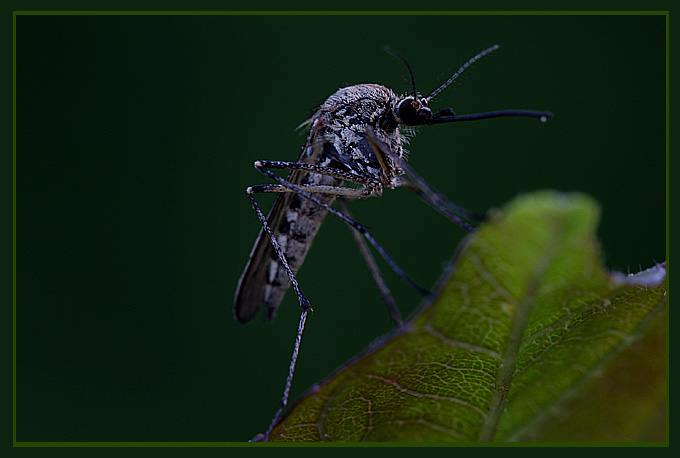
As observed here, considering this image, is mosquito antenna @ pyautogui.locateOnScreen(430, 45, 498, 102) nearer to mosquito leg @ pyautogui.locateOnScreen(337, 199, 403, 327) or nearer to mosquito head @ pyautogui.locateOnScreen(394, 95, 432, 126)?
mosquito head @ pyautogui.locateOnScreen(394, 95, 432, 126)

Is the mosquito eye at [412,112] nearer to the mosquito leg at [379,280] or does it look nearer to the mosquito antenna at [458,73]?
the mosquito antenna at [458,73]

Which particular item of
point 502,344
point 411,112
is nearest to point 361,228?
point 411,112

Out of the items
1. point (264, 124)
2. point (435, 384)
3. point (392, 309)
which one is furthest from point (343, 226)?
point (435, 384)

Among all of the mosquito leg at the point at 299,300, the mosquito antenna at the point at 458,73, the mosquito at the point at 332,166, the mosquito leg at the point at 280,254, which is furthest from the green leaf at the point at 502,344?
the mosquito antenna at the point at 458,73

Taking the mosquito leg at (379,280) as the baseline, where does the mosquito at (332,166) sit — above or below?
above

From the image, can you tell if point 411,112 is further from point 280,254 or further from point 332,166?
point 280,254

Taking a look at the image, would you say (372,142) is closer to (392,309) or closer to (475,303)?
(392,309)
